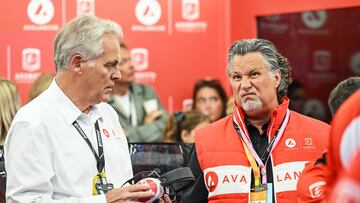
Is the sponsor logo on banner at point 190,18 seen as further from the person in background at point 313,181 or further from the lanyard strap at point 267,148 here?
the person in background at point 313,181

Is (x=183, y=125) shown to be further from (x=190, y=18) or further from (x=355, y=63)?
(x=355, y=63)

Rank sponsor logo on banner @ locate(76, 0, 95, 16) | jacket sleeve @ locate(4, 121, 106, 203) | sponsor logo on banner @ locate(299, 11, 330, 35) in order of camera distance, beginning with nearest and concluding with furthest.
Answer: jacket sleeve @ locate(4, 121, 106, 203), sponsor logo on banner @ locate(76, 0, 95, 16), sponsor logo on banner @ locate(299, 11, 330, 35)

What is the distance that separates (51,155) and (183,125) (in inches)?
123

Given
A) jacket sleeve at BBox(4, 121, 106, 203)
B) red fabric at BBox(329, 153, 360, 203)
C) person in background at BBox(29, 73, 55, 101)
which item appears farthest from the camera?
person in background at BBox(29, 73, 55, 101)

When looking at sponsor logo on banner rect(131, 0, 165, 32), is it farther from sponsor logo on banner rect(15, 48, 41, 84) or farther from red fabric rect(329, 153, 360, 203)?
red fabric rect(329, 153, 360, 203)

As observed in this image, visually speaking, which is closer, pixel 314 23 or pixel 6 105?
pixel 6 105

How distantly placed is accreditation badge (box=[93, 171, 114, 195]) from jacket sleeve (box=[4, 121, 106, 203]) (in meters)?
0.11

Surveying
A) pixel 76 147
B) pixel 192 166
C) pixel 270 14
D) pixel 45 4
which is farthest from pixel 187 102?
pixel 76 147

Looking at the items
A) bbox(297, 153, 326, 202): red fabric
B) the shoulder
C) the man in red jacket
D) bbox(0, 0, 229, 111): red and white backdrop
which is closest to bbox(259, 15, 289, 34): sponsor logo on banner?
bbox(0, 0, 229, 111): red and white backdrop

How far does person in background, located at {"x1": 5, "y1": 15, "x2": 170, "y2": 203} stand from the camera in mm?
3625

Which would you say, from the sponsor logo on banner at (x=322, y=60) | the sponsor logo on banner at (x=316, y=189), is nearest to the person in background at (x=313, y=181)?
the sponsor logo on banner at (x=316, y=189)

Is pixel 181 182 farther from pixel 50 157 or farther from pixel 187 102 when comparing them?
pixel 187 102

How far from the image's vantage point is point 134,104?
24.4 ft

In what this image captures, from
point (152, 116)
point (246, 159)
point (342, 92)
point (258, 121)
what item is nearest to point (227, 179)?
point (246, 159)
